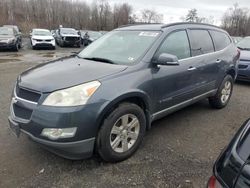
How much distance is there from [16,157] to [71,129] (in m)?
1.11

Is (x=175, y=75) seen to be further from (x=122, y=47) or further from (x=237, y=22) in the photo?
(x=237, y=22)

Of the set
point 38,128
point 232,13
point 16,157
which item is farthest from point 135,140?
point 232,13

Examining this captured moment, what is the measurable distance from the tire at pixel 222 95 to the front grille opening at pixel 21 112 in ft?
12.3

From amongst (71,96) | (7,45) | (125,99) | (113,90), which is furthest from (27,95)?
(7,45)

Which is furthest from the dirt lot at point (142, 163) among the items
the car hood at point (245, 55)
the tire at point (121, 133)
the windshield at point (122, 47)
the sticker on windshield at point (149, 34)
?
the car hood at point (245, 55)

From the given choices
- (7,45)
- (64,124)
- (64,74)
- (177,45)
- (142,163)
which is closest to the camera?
(64,124)

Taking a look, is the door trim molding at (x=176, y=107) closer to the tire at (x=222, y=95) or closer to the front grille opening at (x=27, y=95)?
the tire at (x=222, y=95)

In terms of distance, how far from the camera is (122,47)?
384 centimetres

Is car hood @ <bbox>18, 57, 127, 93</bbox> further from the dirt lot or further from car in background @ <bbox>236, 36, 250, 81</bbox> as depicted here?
car in background @ <bbox>236, 36, 250, 81</bbox>

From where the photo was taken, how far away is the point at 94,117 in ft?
9.00

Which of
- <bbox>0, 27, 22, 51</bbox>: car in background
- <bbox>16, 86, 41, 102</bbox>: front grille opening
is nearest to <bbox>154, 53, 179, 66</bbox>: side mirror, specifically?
<bbox>16, 86, 41, 102</bbox>: front grille opening

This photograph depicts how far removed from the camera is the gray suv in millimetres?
2709

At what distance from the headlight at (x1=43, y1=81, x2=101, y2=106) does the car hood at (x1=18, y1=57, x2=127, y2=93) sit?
0.23 feet

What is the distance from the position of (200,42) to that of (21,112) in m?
3.27
